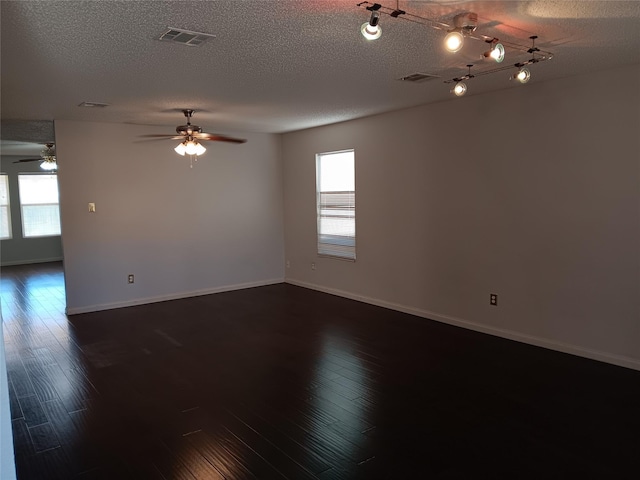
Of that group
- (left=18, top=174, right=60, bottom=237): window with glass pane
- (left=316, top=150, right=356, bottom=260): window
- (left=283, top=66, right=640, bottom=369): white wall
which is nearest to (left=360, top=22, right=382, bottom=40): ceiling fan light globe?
(left=283, top=66, right=640, bottom=369): white wall

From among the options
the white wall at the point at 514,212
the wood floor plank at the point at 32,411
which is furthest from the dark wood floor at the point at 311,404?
the white wall at the point at 514,212

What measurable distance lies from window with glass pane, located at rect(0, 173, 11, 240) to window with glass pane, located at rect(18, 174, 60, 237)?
266 millimetres

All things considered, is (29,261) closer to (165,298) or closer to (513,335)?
(165,298)

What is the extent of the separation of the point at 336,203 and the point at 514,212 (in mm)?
2739

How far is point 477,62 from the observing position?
3.63 m

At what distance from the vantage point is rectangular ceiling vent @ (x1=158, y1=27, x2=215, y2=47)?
9.07 feet

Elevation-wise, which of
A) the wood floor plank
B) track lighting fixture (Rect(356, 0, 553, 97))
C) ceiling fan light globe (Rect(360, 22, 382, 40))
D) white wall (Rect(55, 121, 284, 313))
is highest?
track lighting fixture (Rect(356, 0, 553, 97))

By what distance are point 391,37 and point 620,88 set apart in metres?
2.13

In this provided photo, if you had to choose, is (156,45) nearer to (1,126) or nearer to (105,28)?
(105,28)

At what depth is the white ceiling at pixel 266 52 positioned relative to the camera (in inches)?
98.3

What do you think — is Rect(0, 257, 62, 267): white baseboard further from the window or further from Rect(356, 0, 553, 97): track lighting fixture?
Rect(356, 0, 553, 97): track lighting fixture

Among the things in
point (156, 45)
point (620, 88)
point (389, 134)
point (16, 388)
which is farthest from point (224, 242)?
point (620, 88)

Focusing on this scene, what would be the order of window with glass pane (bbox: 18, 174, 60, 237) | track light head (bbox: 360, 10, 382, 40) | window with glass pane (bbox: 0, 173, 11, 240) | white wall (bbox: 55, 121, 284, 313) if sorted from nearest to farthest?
track light head (bbox: 360, 10, 382, 40) → white wall (bbox: 55, 121, 284, 313) → window with glass pane (bbox: 0, 173, 11, 240) → window with glass pane (bbox: 18, 174, 60, 237)

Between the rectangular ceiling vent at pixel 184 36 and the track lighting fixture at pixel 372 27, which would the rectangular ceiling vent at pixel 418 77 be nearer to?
the track lighting fixture at pixel 372 27
